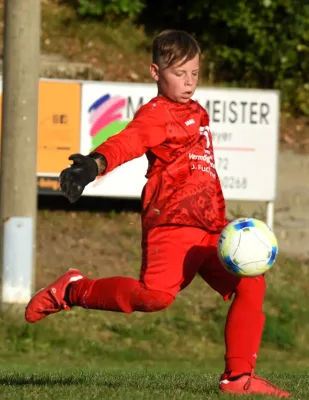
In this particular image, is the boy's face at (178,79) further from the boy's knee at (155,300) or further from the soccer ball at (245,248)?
the boy's knee at (155,300)

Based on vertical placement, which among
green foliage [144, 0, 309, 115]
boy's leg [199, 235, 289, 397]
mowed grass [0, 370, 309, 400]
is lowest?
mowed grass [0, 370, 309, 400]

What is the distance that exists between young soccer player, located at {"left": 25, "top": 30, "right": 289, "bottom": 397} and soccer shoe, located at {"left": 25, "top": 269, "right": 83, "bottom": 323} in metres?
0.13

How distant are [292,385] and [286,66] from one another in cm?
1061

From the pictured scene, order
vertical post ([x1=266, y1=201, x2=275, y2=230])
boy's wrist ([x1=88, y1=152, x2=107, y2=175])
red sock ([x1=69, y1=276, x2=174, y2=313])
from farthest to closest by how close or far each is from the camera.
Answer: vertical post ([x1=266, y1=201, x2=275, y2=230]), red sock ([x1=69, y1=276, x2=174, y2=313]), boy's wrist ([x1=88, y1=152, x2=107, y2=175])

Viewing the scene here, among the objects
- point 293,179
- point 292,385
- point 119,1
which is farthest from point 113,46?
point 292,385

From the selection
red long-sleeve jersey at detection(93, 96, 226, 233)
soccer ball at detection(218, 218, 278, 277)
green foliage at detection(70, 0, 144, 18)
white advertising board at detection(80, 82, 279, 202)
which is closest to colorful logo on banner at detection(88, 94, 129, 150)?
white advertising board at detection(80, 82, 279, 202)

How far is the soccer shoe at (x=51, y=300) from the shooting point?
6.52 m

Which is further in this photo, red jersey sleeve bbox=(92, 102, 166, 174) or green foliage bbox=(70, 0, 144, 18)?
green foliage bbox=(70, 0, 144, 18)

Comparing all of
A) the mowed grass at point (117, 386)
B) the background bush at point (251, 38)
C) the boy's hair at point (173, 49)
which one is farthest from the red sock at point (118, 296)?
the background bush at point (251, 38)

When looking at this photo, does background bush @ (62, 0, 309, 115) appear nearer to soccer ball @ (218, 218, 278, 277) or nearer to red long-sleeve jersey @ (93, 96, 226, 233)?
red long-sleeve jersey @ (93, 96, 226, 233)

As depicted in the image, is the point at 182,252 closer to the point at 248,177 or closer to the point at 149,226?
the point at 149,226

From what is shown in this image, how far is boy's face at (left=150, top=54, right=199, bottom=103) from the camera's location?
6.30m

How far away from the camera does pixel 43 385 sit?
22.3ft

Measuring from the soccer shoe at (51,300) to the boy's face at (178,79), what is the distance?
1.09 meters
